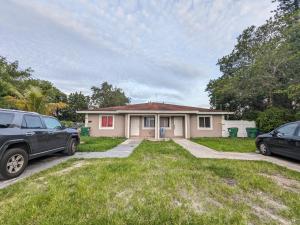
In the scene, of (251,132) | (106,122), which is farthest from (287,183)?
(106,122)

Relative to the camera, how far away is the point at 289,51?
48.3 ft

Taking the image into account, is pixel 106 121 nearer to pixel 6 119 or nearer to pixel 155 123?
pixel 155 123

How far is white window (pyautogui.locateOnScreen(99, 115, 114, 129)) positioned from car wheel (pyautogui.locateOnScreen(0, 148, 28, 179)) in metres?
11.7

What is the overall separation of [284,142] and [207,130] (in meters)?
9.94

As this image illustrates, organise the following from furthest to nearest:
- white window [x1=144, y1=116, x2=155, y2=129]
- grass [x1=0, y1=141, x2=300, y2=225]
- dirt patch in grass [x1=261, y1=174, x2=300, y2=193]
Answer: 1. white window [x1=144, y1=116, x2=155, y2=129]
2. dirt patch in grass [x1=261, y1=174, x2=300, y2=193]
3. grass [x1=0, y1=141, x2=300, y2=225]

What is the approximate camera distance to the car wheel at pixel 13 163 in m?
4.24

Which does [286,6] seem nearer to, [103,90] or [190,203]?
[190,203]

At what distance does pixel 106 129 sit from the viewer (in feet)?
54.3

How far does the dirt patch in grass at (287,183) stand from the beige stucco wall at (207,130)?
11972 mm

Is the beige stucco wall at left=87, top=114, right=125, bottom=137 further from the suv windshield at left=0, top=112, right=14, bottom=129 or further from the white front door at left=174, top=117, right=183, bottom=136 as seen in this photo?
the suv windshield at left=0, top=112, right=14, bottom=129

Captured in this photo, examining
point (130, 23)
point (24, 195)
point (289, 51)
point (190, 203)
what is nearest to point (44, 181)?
point (24, 195)

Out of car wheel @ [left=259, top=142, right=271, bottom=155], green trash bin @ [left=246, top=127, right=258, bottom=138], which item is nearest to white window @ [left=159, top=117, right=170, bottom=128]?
green trash bin @ [left=246, top=127, right=258, bottom=138]

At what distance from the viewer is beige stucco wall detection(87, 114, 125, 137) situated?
1653 cm

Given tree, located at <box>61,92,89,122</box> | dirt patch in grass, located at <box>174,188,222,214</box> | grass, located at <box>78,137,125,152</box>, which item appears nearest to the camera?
dirt patch in grass, located at <box>174,188,222,214</box>
